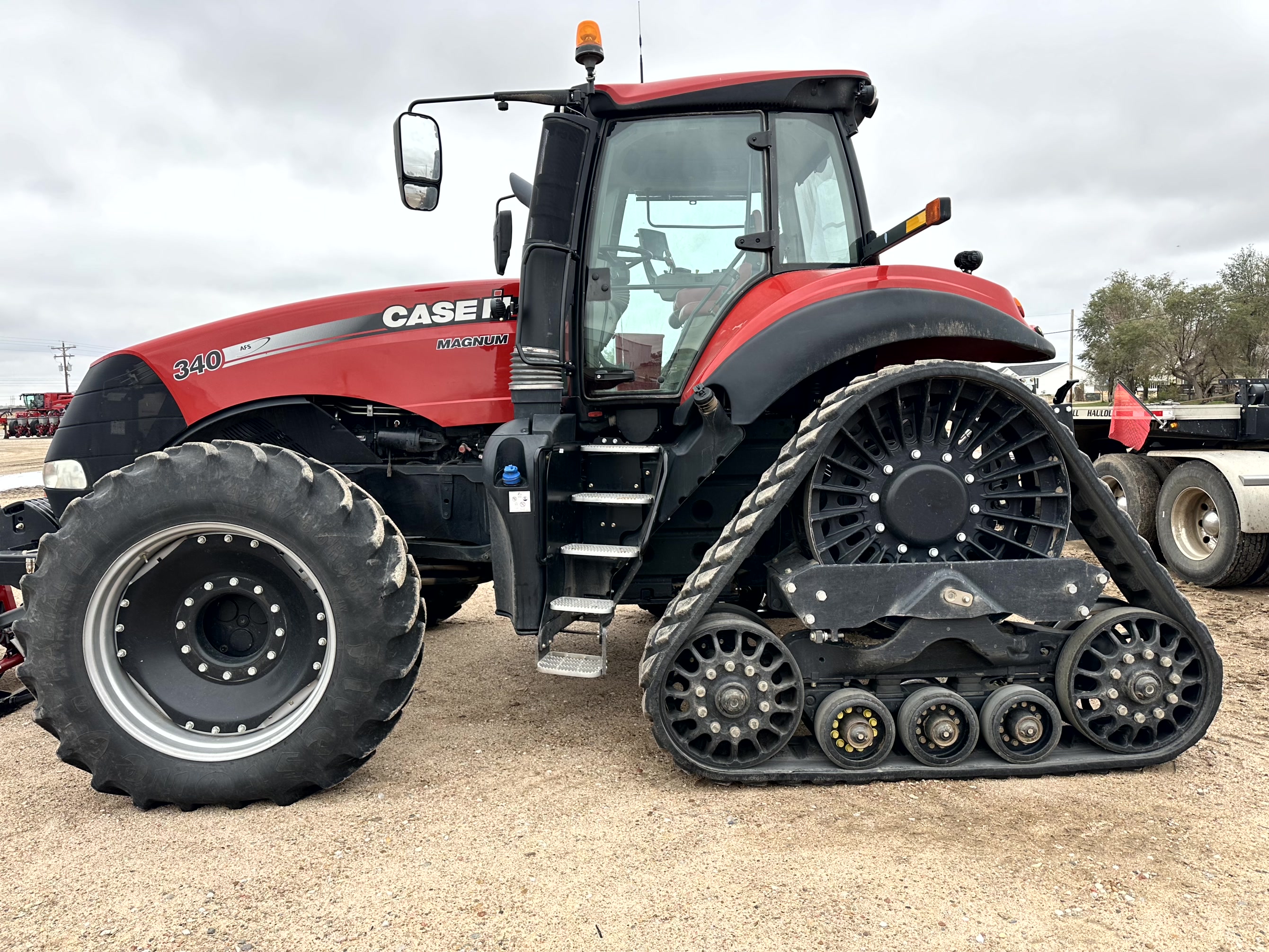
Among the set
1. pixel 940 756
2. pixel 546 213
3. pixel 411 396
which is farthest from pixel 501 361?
pixel 940 756

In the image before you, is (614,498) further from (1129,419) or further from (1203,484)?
(1129,419)

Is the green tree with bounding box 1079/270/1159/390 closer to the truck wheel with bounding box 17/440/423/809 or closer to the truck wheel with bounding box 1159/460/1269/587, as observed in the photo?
the truck wheel with bounding box 1159/460/1269/587

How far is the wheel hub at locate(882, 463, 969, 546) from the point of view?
111 inches

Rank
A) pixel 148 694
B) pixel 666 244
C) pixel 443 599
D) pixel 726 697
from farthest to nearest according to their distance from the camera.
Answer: pixel 443 599, pixel 666 244, pixel 148 694, pixel 726 697

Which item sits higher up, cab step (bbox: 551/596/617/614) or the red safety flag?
the red safety flag

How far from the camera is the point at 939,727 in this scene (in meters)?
2.77

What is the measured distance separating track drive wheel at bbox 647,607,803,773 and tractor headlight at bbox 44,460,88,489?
2667mm

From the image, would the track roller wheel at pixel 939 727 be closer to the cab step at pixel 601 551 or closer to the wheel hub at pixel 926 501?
the wheel hub at pixel 926 501

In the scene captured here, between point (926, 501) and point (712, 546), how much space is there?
2.53 feet

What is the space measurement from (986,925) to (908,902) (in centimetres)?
19

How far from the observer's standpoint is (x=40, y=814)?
2.72 metres

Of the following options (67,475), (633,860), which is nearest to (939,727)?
(633,860)

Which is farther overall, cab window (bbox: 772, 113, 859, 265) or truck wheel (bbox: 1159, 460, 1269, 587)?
truck wheel (bbox: 1159, 460, 1269, 587)

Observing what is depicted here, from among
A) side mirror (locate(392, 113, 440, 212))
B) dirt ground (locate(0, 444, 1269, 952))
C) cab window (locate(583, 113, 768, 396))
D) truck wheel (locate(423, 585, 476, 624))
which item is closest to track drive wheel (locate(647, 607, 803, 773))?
dirt ground (locate(0, 444, 1269, 952))
